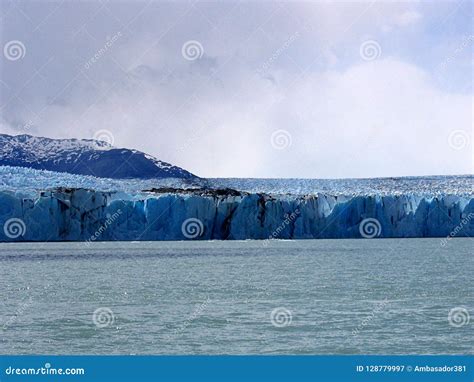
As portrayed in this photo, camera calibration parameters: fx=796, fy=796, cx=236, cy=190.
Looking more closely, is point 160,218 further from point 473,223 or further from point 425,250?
point 473,223

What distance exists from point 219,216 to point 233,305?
18175mm

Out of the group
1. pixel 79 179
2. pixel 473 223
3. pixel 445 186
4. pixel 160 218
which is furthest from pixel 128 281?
pixel 445 186
